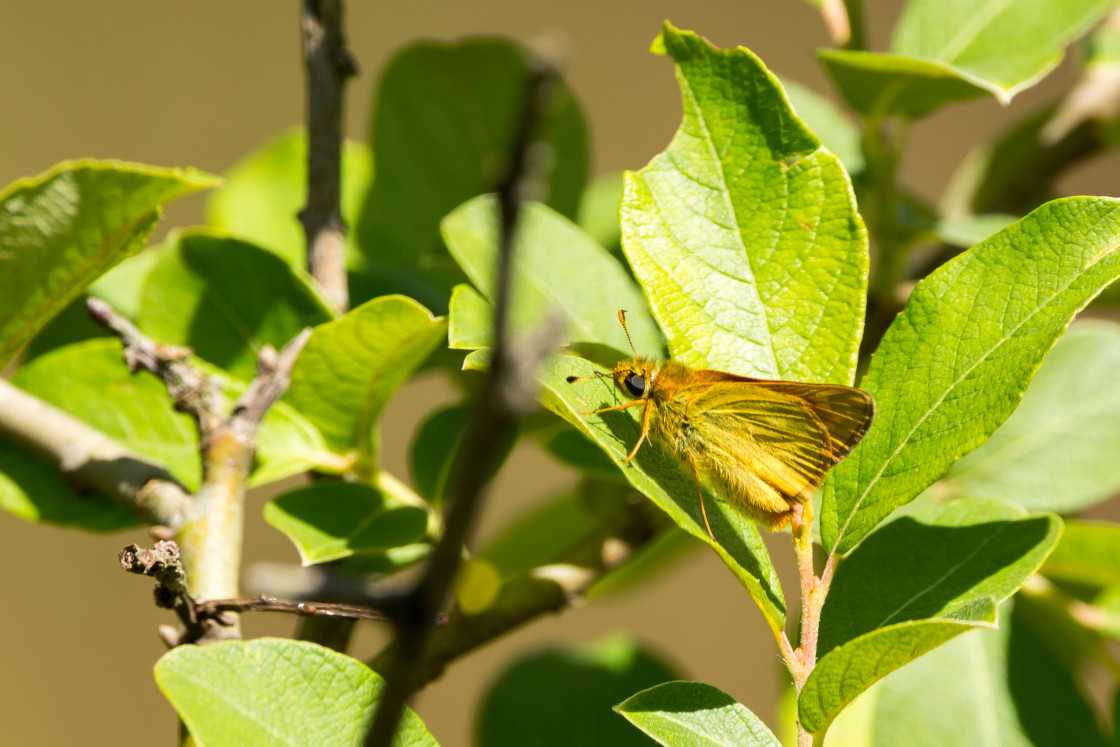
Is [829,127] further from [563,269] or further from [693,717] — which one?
[693,717]

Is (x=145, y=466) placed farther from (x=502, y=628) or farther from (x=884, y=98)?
(x=884, y=98)

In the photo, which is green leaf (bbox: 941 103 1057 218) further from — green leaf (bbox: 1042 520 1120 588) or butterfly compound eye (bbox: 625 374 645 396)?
butterfly compound eye (bbox: 625 374 645 396)

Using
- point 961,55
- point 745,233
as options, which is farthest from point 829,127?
point 745,233

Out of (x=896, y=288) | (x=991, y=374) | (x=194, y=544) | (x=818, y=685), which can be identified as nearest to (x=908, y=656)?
(x=818, y=685)

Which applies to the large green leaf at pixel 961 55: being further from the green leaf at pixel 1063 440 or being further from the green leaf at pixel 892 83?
the green leaf at pixel 1063 440

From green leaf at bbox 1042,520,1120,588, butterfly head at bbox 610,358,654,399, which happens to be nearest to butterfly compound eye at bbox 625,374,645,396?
butterfly head at bbox 610,358,654,399
